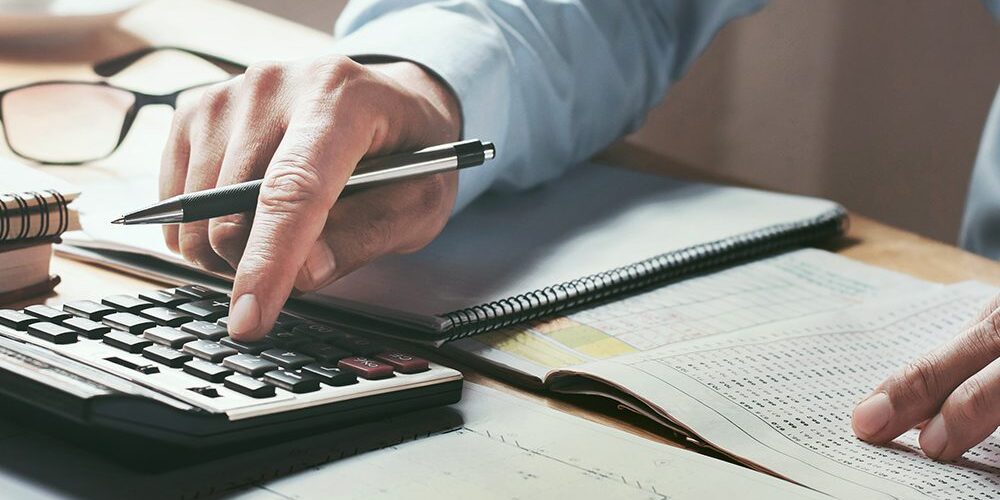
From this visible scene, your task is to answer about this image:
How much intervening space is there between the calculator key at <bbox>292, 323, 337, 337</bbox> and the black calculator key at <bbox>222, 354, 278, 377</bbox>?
0.05 meters

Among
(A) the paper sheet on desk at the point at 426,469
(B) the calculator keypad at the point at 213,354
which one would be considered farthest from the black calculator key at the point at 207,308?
(A) the paper sheet on desk at the point at 426,469

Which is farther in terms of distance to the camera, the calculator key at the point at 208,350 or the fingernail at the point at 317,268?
the fingernail at the point at 317,268

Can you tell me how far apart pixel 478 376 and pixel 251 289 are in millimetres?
120

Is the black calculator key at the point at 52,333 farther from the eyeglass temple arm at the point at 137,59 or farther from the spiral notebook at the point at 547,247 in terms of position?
the eyeglass temple arm at the point at 137,59

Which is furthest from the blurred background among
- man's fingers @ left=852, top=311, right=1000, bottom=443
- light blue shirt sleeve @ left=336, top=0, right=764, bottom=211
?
man's fingers @ left=852, top=311, right=1000, bottom=443

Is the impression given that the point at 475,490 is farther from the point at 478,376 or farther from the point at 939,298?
the point at 939,298

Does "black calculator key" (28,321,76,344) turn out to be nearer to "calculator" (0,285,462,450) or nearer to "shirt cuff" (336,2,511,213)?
"calculator" (0,285,462,450)

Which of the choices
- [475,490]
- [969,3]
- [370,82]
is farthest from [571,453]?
[969,3]

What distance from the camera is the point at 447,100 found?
746mm

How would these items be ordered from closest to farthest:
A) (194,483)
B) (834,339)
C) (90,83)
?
(194,483)
(834,339)
(90,83)

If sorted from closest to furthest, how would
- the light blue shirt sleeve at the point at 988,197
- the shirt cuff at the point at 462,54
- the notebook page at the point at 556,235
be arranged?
the notebook page at the point at 556,235 → the shirt cuff at the point at 462,54 → the light blue shirt sleeve at the point at 988,197

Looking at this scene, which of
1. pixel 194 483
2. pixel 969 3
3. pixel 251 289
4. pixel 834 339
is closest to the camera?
pixel 194 483

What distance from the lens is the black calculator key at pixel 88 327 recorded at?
47 cm

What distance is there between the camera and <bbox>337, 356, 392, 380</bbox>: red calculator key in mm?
463
